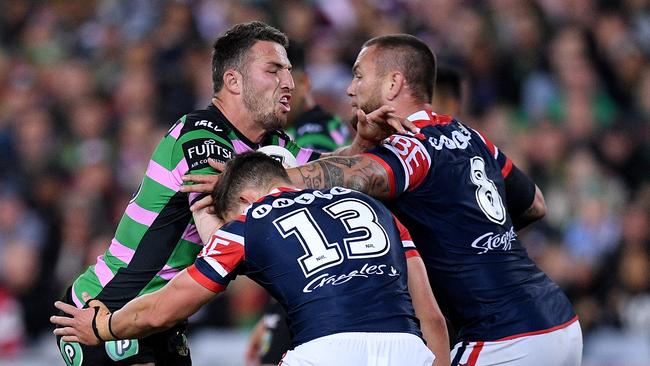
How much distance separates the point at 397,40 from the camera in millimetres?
6430

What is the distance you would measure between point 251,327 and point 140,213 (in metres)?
5.45

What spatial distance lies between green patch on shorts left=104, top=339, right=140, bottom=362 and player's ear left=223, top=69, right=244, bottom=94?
1.41 m

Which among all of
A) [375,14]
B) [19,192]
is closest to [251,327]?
[19,192]

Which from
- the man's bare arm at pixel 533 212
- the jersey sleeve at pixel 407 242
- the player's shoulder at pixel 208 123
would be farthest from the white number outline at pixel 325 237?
the man's bare arm at pixel 533 212

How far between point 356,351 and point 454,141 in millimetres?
1559

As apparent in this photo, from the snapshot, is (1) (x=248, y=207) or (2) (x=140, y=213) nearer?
(1) (x=248, y=207)

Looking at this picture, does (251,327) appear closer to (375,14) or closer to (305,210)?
(375,14)

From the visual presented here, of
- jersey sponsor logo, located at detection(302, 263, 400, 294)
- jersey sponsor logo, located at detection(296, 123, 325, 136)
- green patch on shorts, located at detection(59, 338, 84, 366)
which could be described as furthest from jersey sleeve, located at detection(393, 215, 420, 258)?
jersey sponsor logo, located at detection(296, 123, 325, 136)

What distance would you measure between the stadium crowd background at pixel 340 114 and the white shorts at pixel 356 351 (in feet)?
19.5

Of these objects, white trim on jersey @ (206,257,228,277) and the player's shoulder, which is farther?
the player's shoulder

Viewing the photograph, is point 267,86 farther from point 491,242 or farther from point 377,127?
point 491,242

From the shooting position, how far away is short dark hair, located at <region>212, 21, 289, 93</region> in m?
6.11

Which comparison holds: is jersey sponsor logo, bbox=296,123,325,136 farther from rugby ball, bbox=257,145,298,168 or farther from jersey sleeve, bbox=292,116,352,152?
rugby ball, bbox=257,145,298,168

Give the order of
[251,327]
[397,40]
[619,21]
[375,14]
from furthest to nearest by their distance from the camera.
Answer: [375,14]
[619,21]
[251,327]
[397,40]
